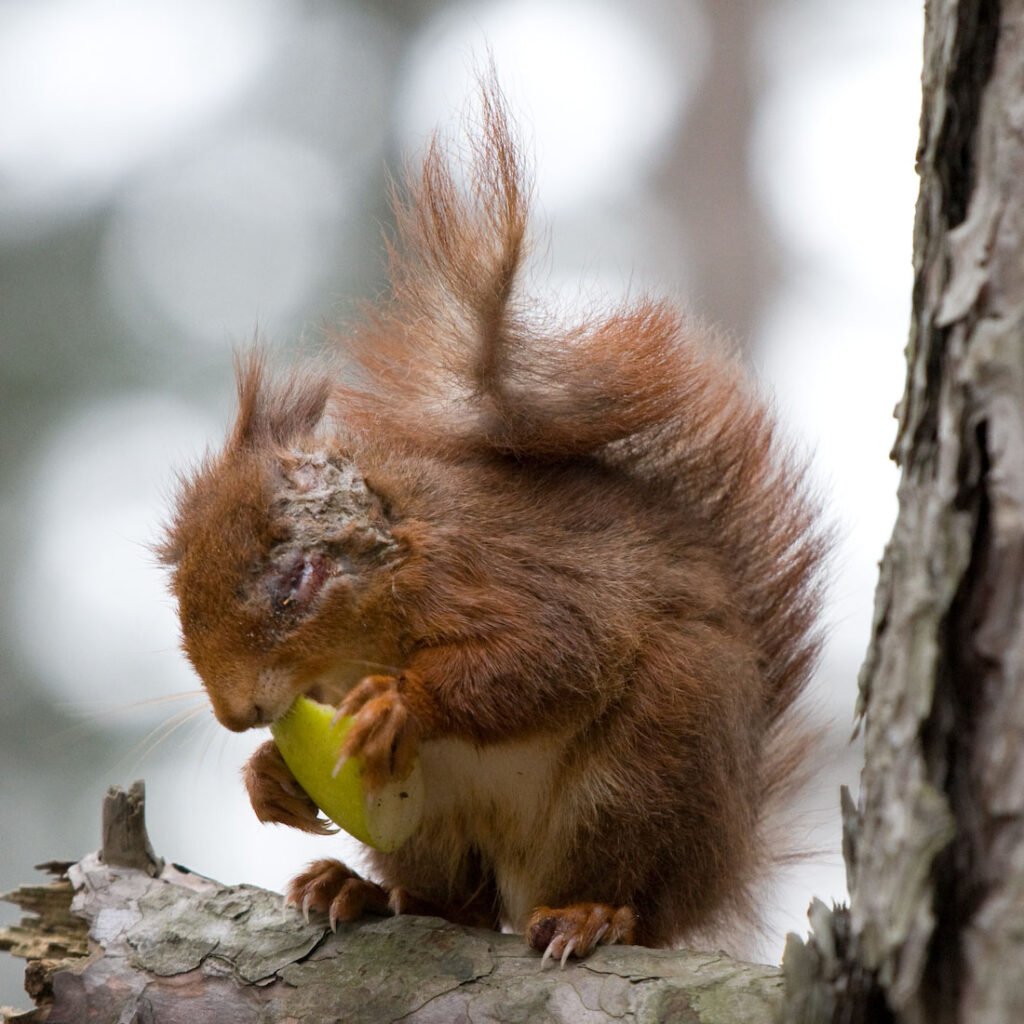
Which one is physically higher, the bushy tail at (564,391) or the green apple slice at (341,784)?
the bushy tail at (564,391)

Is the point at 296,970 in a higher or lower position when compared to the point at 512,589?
lower

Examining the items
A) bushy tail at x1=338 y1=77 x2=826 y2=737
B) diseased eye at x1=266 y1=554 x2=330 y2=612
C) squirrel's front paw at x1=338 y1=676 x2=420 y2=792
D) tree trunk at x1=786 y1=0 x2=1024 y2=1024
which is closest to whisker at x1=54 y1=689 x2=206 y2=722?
diseased eye at x1=266 y1=554 x2=330 y2=612

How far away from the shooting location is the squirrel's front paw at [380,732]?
156cm

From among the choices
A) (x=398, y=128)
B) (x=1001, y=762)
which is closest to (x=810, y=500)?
(x=1001, y=762)

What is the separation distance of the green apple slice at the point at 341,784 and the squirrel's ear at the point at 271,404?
0.45 m

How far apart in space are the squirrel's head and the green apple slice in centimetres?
4

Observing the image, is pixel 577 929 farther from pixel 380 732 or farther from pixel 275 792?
pixel 275 792

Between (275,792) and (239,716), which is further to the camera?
(275,792)

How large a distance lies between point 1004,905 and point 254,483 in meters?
1.23

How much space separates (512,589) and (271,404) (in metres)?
0.52

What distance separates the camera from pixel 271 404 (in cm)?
204

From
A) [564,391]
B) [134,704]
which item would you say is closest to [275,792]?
[134,704]

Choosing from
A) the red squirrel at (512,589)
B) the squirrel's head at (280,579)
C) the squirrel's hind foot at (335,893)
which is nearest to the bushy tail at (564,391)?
the red squirrel at (512,589)

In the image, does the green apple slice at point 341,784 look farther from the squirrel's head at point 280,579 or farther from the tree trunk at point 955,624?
the tree trunk at point 955,624
